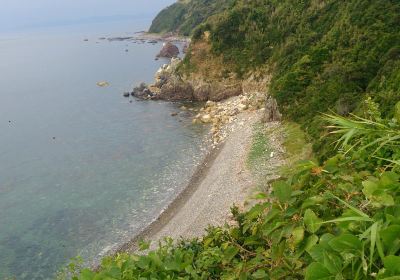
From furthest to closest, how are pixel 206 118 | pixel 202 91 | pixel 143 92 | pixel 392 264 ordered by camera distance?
pixel 143 92
pixel 202 91
pixel 206 118
pixel 392 264

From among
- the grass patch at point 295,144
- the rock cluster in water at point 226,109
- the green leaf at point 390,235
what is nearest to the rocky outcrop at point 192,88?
the rock cluster in water at point 226,109

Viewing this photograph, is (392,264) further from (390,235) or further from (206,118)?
(206,118)

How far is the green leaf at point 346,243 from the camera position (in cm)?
305

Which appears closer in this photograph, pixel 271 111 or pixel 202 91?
pixel 271 111

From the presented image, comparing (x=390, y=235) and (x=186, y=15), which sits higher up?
(x=390, y=235)

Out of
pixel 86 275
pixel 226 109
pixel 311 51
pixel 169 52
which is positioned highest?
pixel 86 275

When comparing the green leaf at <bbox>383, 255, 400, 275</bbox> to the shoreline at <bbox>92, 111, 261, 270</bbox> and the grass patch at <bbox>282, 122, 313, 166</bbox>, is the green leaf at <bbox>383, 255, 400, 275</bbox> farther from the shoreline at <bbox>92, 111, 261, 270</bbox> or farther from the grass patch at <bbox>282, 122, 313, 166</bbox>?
the grass patch at <bbox>282, 122, 313, 166</bbox>

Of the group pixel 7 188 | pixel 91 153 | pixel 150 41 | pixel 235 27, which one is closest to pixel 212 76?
pixel 235 27

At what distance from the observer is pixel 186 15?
481 feet

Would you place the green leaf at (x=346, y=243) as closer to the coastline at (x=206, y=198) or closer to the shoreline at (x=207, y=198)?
the coastline at (x=206, y=198)

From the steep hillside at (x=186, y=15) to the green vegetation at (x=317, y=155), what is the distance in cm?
6684

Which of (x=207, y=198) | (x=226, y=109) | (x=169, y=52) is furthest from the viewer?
(x=169, y=52)

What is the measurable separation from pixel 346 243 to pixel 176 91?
2226 inches

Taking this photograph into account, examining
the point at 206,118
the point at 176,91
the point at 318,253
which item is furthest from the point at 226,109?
the point at 318,253
